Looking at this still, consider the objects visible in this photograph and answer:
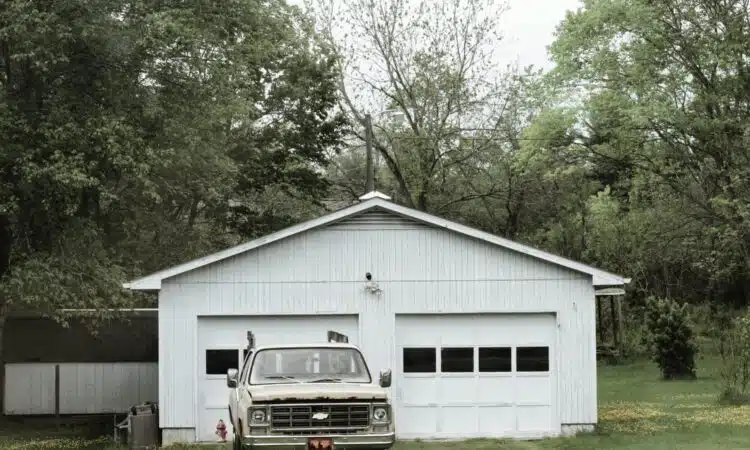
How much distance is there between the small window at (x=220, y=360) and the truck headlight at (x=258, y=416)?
6.86 metres

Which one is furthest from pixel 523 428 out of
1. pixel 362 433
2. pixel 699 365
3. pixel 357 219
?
pixel 699 365

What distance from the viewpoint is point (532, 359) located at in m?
21.9

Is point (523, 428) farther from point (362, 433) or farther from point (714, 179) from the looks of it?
point (714, 179)

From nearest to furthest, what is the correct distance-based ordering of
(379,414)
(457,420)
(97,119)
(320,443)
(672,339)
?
1. (320,443)
2. (379,414)
3. (457,420)
4. (97,119)
5. (672,339)

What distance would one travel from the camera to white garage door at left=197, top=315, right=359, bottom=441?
21469mm

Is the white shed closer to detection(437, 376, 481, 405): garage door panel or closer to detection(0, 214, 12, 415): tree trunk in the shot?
detection(437, 376, 481, 405): garage door panel

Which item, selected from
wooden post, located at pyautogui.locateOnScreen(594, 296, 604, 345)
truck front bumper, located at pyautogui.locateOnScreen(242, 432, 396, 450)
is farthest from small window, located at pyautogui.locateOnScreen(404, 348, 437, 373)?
wooden post, located at pyautogui.locateOnScreen(594, 296, 604, 345)

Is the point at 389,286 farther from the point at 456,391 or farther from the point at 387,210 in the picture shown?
the point at 456,391

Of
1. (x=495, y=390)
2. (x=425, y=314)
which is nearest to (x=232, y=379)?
(x=425, y=314)

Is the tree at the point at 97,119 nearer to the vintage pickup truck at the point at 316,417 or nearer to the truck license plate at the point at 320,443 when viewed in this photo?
the vintage pickup truck at the point at 316,417

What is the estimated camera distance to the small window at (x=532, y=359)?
21844 mm

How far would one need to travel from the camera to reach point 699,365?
3859cm

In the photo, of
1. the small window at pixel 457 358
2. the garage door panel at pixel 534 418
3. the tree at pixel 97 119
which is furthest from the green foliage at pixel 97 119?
the garage door panel at pixel 534 418

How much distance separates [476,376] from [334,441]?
24.4ft
